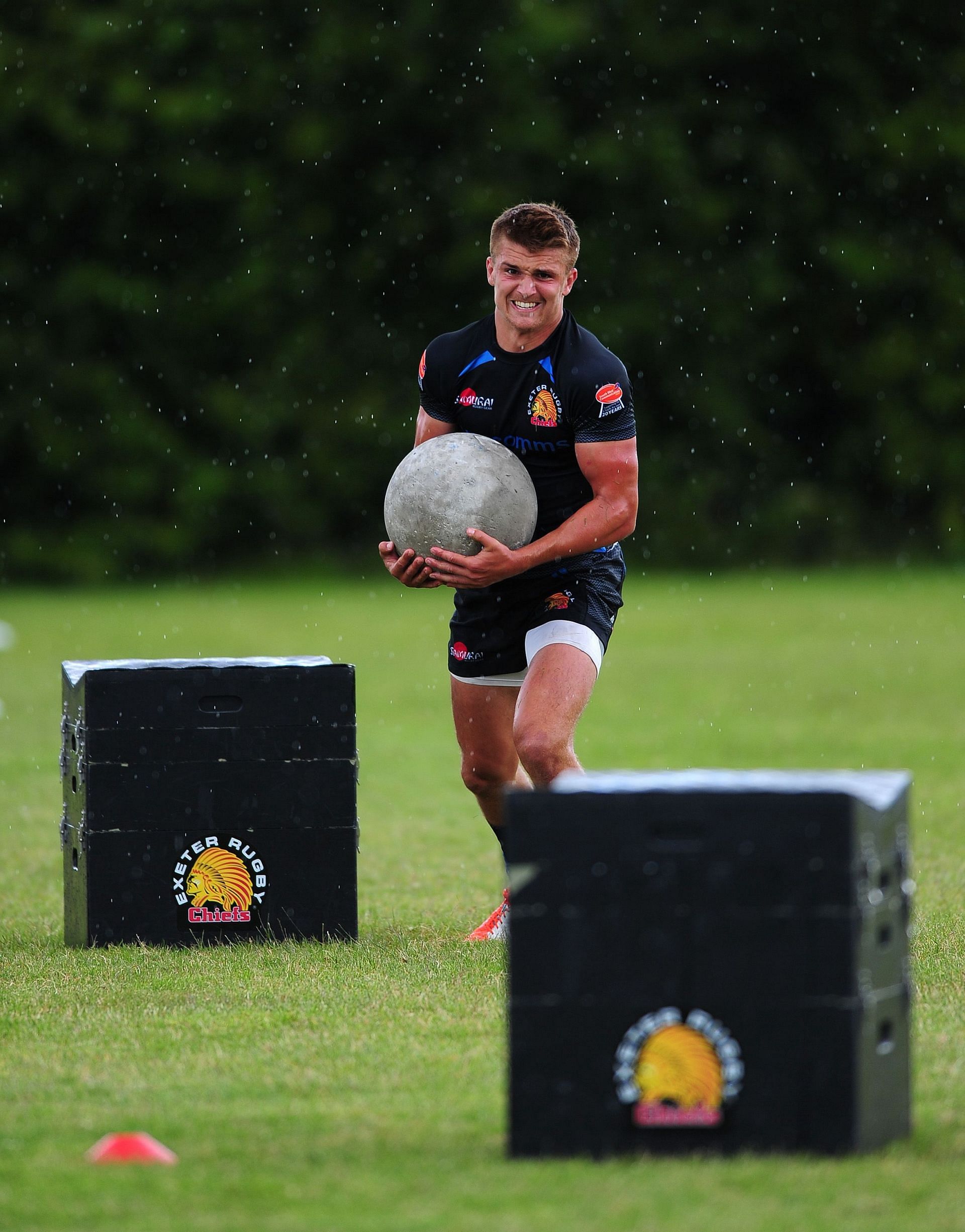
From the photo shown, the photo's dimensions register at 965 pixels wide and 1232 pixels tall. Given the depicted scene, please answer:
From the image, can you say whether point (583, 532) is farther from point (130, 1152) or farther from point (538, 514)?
point (130, 1152)

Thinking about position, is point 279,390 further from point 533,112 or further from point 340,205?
point 533,112

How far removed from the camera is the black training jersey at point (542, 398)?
5984 millimetres

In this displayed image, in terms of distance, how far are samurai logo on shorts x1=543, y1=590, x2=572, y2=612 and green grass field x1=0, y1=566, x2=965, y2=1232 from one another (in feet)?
3.69

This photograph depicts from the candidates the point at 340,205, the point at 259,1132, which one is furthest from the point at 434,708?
the point at 340,205

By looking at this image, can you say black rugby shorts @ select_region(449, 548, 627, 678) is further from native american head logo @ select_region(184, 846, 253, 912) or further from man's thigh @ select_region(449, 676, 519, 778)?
native american head logo @ select_region(184, 846, 253, 912)

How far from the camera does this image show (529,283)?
5.94 meters

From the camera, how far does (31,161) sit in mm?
29531

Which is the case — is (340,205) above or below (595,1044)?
above

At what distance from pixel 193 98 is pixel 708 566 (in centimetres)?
1104

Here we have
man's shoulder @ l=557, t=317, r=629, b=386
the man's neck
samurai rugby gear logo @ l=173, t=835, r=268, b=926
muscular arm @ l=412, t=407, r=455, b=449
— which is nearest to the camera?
man's shoulder @ l=557, t=317, r=629, b=386

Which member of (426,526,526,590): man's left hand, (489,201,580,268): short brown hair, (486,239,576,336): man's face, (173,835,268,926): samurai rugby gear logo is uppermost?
(489,201,580,268): short brown hair

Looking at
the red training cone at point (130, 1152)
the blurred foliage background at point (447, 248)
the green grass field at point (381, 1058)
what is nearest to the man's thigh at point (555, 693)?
the green grass field at point (381, 1058)

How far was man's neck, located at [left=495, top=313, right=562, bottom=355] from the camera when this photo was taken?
607 cm

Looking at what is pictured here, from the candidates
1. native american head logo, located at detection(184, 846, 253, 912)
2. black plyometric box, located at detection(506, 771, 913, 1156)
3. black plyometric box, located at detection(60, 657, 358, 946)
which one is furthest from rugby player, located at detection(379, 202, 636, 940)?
black plyometric box, located at detection(506, 771, 913, 1156)
